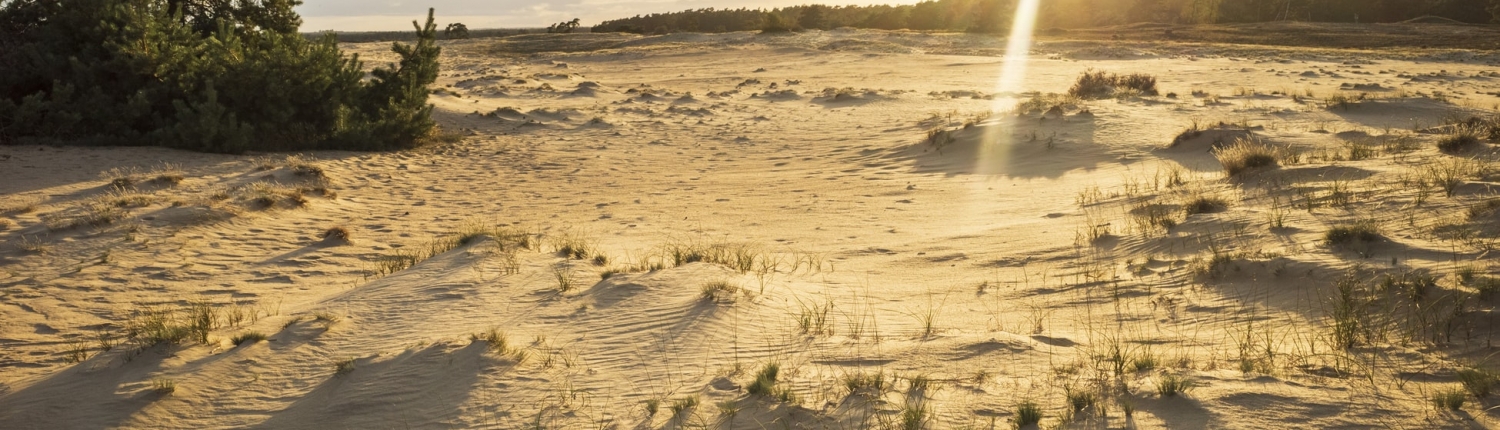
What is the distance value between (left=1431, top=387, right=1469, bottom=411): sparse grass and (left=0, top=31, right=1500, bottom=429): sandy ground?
4 centimetres

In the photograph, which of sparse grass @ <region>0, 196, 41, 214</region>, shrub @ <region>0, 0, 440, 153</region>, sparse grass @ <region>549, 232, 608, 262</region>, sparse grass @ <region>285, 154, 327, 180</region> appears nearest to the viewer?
sparse grass @ <region>549, 232, 608, 262</region>

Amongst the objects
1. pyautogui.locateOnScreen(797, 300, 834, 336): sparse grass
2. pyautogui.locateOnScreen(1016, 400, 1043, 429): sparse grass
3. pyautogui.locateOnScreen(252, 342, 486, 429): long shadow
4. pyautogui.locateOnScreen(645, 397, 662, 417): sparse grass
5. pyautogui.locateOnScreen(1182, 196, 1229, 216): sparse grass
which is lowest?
pyautogui.locateOnScreen(252, 342, 486, 429): long shadow

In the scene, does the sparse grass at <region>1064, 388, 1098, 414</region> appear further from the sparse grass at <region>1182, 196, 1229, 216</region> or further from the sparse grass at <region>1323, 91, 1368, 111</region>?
the sparse grass at <region>1323, 91, 1368, 111</region>

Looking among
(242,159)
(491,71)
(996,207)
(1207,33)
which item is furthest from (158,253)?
(1207,33)

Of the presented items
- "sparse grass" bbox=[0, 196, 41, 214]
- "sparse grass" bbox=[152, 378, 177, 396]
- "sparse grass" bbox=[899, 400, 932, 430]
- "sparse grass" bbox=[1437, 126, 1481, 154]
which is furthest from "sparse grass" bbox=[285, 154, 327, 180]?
"sparse grass" bbox=[1437, 126, 1481, 154]

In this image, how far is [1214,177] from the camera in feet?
28.0

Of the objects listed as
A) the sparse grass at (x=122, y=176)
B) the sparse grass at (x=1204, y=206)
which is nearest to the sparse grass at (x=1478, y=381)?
the sparse grass at (x=1204, y=206)

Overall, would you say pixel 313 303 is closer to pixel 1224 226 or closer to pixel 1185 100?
pixel 1224 226

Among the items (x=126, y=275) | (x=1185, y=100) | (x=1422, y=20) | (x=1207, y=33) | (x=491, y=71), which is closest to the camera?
(x=126, y=275)

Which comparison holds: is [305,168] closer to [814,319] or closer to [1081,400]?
[814,319]

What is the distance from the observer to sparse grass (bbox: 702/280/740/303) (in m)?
5.26

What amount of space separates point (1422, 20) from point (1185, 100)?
41501 millimetres

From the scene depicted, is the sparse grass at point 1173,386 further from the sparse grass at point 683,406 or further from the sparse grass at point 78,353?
the sparse grass at point 78,353

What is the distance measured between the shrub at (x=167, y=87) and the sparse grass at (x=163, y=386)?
8.37 m
